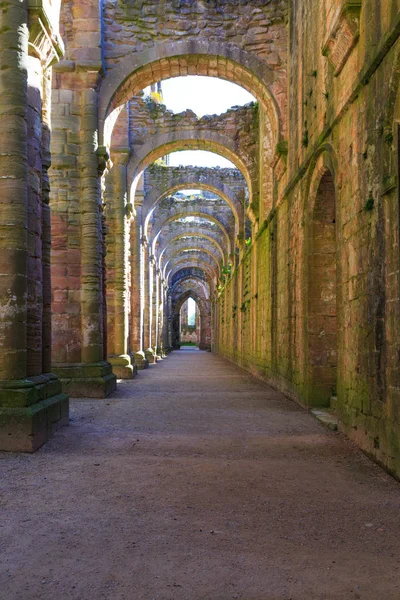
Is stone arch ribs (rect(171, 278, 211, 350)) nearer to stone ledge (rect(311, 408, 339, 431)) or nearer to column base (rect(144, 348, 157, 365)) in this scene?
column base (rect(144, 348, 157, 365))

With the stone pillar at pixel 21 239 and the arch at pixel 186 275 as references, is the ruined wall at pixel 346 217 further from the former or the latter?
the arch at pixel 186 275

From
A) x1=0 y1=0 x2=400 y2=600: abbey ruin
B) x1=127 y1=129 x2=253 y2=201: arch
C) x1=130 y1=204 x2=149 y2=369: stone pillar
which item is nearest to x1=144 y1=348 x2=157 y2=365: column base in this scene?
x1=0 y1=0 x2=400 y2=600: abbey ruin

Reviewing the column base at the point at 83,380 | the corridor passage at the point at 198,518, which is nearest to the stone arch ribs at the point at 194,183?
the column base at the point at 83,380

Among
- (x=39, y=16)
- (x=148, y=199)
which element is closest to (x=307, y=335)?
(x=39, y=16)

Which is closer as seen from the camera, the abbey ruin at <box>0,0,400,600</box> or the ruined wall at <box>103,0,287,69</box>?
the abbey ruin at <box>0,0,400,600</box>

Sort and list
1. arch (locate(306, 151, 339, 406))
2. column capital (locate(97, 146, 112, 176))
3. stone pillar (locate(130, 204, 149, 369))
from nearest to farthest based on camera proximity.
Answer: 1. arch (locate(306, 151, 339, 406))
2. column capital (locate(97, 146, 112, 176))
3. stone pillar (locate(130, 204, 149, 369))

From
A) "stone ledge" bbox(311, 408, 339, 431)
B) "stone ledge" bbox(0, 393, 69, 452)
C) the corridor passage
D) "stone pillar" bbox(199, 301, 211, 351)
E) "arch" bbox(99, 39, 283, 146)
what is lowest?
the corridor passage

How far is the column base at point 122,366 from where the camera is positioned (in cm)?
1369

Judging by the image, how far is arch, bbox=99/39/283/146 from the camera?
10602 mm

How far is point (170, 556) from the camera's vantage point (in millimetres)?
2846

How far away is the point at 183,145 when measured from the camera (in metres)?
16.2

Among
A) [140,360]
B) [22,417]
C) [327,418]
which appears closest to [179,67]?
[327,418]

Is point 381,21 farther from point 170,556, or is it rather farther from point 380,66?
point 170,556

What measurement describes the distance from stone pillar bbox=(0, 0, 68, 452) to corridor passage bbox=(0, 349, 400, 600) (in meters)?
0.36
